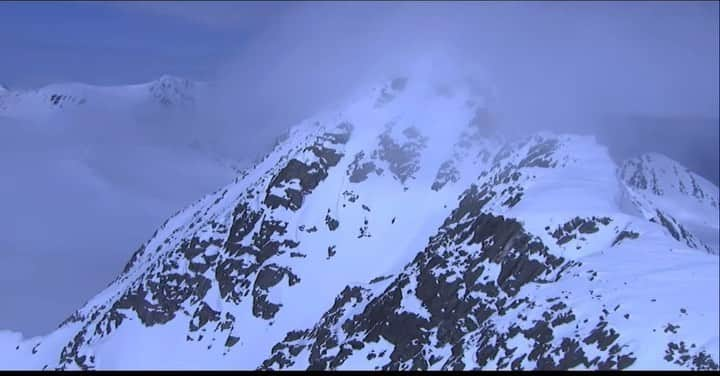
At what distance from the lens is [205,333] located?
190m

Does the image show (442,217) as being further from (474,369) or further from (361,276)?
(474,369)

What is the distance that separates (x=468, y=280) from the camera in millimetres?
144875

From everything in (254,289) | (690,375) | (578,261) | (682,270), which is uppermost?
(254,289)

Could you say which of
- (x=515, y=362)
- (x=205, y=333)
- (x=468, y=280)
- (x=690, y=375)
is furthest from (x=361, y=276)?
(x=690, y=375)

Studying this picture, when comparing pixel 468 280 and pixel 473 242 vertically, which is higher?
pixel 473 242

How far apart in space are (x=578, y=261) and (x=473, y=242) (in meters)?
27.7

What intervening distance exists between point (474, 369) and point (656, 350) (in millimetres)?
26102

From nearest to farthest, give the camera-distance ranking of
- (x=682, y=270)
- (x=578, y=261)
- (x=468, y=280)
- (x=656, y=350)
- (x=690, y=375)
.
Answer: (x=690, y=375)
(x=656, y=350)
(x=682, y=270)
(x=578, y=261)
(x=468, y=280)

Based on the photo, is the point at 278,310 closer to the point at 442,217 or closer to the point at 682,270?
the point at 442,217

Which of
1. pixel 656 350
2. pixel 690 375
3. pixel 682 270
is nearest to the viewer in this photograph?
pixel 690 375

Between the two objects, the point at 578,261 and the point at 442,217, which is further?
the point at 442,217

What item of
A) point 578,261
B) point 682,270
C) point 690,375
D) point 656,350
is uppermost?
point 578,261

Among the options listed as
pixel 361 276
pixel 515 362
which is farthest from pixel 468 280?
pixel 361 276

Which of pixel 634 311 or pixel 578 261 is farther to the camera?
pixel 578 261
